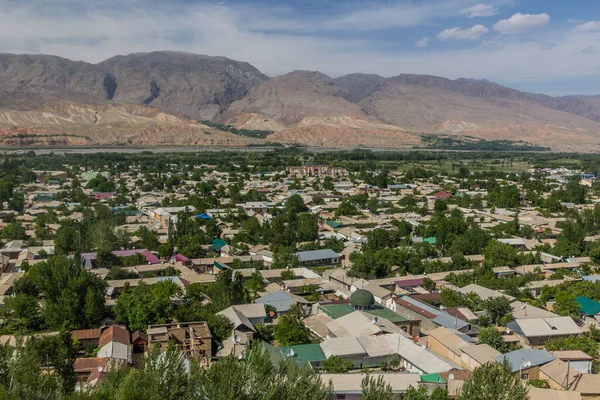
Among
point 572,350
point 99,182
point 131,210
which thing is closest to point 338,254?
point 572,350

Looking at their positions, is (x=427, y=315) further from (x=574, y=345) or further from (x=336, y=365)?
(x=336, y=365)

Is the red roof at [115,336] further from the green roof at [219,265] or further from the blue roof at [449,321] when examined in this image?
the blue roof at [449,321]

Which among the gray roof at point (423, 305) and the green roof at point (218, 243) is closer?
the gray roof at point (423, 305)

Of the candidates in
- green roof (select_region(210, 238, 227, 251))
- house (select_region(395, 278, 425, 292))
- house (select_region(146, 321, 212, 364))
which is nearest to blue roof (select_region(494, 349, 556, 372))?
house (select_region(395, 278, 425, 292))

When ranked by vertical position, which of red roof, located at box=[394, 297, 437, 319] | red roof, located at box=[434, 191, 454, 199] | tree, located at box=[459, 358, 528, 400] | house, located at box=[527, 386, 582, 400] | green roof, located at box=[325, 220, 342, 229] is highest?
tree, located at box=[459, 358, 528, 400]

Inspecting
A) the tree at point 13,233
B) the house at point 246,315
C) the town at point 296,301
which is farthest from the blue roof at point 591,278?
the tree at point 13,233

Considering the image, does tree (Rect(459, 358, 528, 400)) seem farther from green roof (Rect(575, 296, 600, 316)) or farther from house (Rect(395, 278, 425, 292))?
house (Rect(395, 278, 425, 292))
